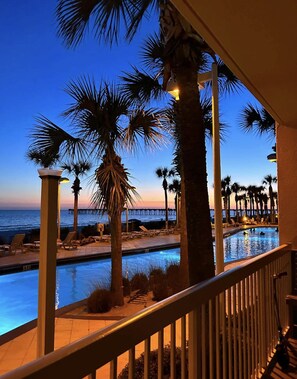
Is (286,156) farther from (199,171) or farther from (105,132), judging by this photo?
(105,132)

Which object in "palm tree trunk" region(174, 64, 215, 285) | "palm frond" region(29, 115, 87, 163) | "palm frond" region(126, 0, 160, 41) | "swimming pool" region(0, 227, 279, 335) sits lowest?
"swimming pool" region(0, 227, 279, 335)

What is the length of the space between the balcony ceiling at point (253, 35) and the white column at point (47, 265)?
153 centimetres

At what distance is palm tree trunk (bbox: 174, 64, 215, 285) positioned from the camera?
3551 millimetres

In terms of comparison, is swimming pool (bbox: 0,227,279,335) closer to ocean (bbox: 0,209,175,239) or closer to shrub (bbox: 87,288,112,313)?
shrub (bbox: 87,288,112,313)

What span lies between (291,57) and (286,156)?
234 centimetres

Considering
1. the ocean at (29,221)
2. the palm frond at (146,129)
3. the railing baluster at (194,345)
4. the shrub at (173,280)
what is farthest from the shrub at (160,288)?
the railing baluster at (194,345)

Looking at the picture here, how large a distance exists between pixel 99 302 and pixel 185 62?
504 cm

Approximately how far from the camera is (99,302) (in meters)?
6.82

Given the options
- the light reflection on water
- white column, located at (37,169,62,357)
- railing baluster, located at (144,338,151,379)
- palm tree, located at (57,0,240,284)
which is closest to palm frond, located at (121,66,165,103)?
palm tree, located at (57,0,240,284)

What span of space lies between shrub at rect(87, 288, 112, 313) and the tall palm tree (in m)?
0.27

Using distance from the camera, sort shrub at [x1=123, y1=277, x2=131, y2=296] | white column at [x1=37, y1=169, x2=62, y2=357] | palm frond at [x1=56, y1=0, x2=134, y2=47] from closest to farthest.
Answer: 1. white column at [x1=37, y1=169, x2=62, y2=357]
2. palm frond at [x1=56, y1=0, x2=134, y2=47]
3. shrub at [x1=123, y1=277, x2=131, y2=296]

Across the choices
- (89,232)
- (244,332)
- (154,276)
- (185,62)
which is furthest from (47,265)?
(89,232)

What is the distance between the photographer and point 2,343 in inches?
201

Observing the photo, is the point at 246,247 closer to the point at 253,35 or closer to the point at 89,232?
the point at 89,232
